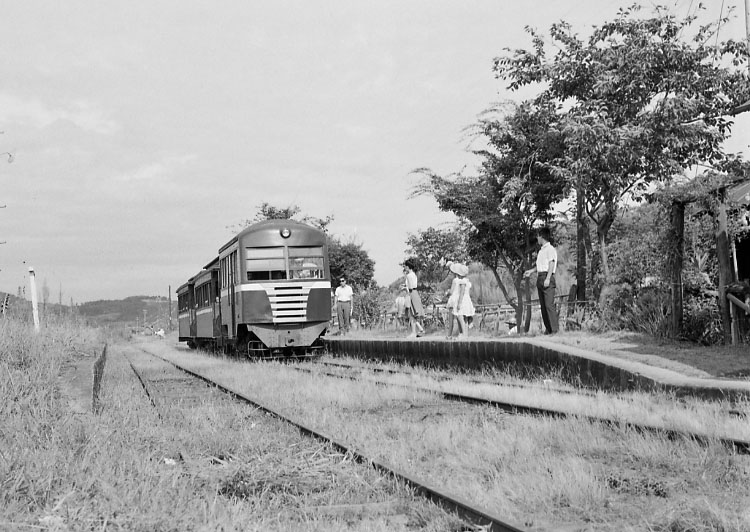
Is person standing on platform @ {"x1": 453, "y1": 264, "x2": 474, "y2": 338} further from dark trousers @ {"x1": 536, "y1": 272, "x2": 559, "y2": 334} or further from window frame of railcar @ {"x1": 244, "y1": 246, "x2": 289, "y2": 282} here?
window frame of railcar @ {"x1": 244, "y1": 246, "x2": 289, "y2": 282}

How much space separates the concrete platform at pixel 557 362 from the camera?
25.8ft

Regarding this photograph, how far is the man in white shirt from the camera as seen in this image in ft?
75.7

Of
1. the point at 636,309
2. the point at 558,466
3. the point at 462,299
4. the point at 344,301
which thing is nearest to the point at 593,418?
the point at 558,466

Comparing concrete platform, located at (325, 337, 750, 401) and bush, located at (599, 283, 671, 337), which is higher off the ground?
bush, located at (599, 283, 671, 337)

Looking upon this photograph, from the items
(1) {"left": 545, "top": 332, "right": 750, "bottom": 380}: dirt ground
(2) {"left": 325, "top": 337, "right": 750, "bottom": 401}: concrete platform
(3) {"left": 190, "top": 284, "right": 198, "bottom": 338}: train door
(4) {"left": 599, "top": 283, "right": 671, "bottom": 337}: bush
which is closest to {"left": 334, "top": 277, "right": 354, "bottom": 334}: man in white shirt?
(2) {"left": 325, "top": 337, "right": 750, "bottom": 401}: concrete platform

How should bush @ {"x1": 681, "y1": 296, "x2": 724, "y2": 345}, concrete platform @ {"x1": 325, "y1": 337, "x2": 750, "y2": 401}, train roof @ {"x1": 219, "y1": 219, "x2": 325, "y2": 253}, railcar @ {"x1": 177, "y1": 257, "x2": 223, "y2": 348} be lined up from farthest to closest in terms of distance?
railcar @ {"x1": 177, "y1": 257, "x2": 223, "y2": 348} < train roof @ {"x1": 219, "y1": 219, "x2": 325, "y2": 253} < bush @ {"x1": 681, "y1": 296, "x2": 724, "y2": 345} < concrete platform @ {"x1": 325, "y1": 337, "x2": 750, "y2": 401}

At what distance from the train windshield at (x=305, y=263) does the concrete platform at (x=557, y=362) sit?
1.97 meters

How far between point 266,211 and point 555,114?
23748mm

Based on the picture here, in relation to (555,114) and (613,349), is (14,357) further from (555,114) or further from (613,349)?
(555,114)

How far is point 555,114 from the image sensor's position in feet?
59.2

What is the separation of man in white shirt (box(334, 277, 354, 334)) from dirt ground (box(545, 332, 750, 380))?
406 inches

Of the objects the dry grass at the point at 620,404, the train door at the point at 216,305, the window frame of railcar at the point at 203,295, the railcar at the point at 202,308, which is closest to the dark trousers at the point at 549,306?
the dry grass at the point at 620,404

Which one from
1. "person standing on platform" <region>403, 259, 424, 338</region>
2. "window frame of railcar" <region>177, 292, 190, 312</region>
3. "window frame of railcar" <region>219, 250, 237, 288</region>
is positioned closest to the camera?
"person standing on platform" <region>403, 259, 424, 338</region>

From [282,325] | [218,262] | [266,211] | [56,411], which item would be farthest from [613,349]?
[266,211]
